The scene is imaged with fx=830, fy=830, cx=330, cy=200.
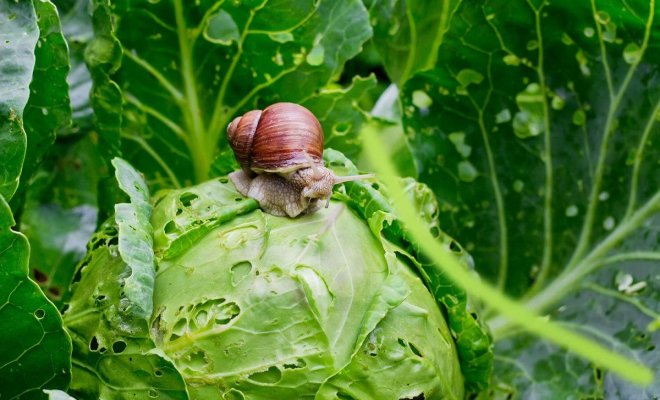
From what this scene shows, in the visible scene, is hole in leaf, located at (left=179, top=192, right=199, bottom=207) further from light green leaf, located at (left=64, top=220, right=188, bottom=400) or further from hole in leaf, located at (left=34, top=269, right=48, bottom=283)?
hole in leaf, located at (left=34, top=269, right=48, bottom=283)

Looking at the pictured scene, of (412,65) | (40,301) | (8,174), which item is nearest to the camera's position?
(40,301)

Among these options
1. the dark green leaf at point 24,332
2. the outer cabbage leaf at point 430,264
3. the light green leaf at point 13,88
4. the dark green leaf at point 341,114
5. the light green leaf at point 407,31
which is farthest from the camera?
the light green leaf at point 407,31

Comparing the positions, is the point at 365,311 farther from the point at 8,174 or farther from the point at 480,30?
the point at 480,30

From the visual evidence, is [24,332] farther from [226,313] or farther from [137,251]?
[226,313]

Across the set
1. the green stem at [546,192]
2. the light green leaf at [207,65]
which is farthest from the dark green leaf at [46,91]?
the green stem at [546,192]

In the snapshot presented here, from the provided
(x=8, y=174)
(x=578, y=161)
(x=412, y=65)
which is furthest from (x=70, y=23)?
(x=578, y=161)

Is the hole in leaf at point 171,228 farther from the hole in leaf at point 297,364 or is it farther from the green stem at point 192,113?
the green stem at point 192,113
